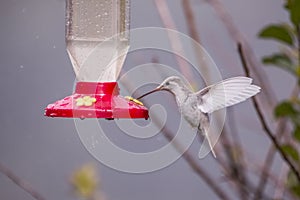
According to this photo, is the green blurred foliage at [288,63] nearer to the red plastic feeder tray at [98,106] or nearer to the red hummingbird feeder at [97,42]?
the red hummingbird feeder at [97,42]

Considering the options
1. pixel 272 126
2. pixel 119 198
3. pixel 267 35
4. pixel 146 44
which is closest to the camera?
pixel 146 44

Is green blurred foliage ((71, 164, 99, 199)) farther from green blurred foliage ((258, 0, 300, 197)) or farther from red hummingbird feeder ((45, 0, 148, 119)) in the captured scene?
red hummingbird feeder ((45, 0, 148, 119))

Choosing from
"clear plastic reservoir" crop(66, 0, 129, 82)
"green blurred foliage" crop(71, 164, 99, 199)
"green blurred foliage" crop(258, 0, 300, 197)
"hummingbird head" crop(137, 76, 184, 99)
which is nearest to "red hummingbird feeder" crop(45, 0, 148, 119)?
"clear plastic reservoir" crop(66, 0, 129, 82)

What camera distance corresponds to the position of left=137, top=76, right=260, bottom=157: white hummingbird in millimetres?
1043

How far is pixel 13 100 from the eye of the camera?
8.17ft

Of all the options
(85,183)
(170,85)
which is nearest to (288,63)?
(170,85)

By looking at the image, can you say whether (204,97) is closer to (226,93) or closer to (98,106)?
(226,93)

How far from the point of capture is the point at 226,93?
1.06 m

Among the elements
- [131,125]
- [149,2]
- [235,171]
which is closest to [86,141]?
[131,125]

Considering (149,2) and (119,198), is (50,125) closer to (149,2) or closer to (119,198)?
(119,198)

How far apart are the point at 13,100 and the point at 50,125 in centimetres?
29

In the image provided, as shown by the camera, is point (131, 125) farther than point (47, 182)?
No

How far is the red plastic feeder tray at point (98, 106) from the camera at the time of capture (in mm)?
1111

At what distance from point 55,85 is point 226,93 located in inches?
54.7
